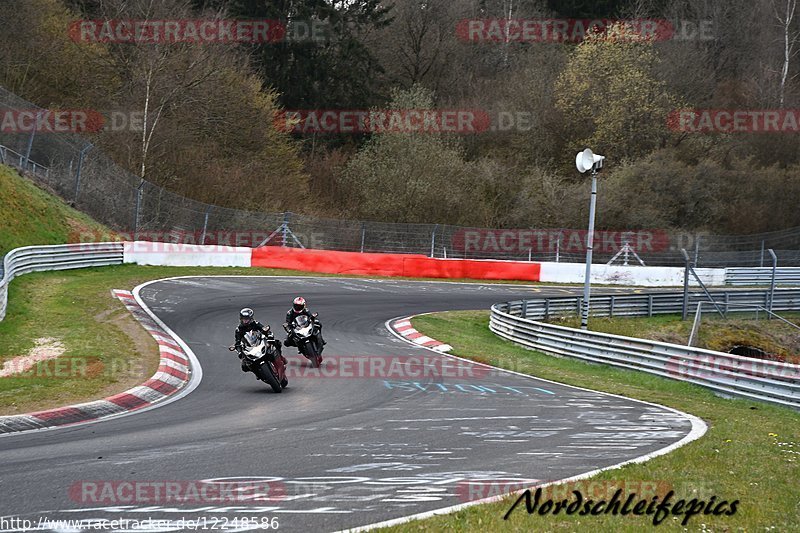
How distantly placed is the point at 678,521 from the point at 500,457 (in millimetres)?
2591

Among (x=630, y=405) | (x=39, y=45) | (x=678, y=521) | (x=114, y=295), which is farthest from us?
(x=39, y=45)

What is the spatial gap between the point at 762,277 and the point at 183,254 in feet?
79.1

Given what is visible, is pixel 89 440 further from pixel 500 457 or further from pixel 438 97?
pixel 438 97

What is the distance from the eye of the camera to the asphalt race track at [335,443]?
711 cm

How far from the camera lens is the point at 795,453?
10.1 meters

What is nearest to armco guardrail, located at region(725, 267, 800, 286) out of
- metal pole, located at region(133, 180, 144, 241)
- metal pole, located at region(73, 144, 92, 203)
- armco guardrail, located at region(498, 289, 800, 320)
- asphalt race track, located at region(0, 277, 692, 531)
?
armco guardrail, located at region(498, 289, 800, 320)

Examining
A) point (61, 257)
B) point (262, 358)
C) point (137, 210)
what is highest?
point (137, 210)

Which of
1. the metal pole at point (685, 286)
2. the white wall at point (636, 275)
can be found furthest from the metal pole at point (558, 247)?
the metal pole at point (685, 286)

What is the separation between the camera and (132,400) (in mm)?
12234

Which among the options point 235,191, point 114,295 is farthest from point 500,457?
point 235,191

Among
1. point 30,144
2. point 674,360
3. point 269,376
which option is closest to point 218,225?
point 30,144

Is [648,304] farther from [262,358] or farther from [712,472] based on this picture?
[712,472]

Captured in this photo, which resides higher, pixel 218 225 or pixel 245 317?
pixel 218 225

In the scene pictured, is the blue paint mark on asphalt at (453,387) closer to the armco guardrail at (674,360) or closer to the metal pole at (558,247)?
the armco guardrail at (674,360)
